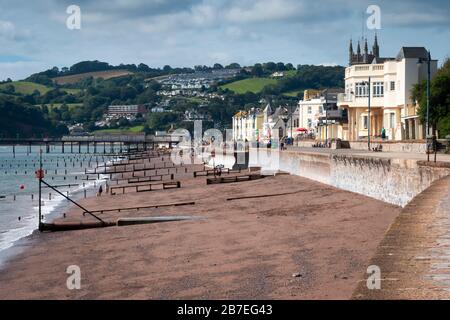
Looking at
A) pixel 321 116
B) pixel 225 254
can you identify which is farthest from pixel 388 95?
pixel 225 254

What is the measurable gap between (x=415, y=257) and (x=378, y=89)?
49036 millimetres

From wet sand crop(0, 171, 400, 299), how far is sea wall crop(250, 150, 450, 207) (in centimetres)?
52

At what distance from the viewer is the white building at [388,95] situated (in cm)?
5294

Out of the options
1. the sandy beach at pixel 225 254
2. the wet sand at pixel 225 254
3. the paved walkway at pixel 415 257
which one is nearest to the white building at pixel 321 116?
the sandy beach at pixel 225 254

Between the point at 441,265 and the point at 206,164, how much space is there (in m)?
76.1

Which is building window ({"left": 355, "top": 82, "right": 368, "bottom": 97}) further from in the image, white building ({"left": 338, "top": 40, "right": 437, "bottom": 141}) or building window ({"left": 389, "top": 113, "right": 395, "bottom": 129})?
building window ({"left": 389, "top": 113, "right": 395, "bottom": 129})

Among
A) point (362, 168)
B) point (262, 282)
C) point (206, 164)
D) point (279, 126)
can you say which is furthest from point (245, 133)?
point (262, 282)

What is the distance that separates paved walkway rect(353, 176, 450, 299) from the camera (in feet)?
25.9

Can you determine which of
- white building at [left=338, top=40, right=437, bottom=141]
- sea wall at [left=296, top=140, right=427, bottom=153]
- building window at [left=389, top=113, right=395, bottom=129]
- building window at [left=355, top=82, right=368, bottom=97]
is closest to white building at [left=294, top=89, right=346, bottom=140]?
white building at [left=338, top=40, right=437, bottom=141]

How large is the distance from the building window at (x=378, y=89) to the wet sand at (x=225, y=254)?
27.2m

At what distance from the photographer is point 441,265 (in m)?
9.03

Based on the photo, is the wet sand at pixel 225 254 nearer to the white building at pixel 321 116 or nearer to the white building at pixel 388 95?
the white building at pixel 388 95

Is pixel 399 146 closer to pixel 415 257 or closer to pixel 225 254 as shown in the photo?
pixel 225 254

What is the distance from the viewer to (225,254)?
19062mm
